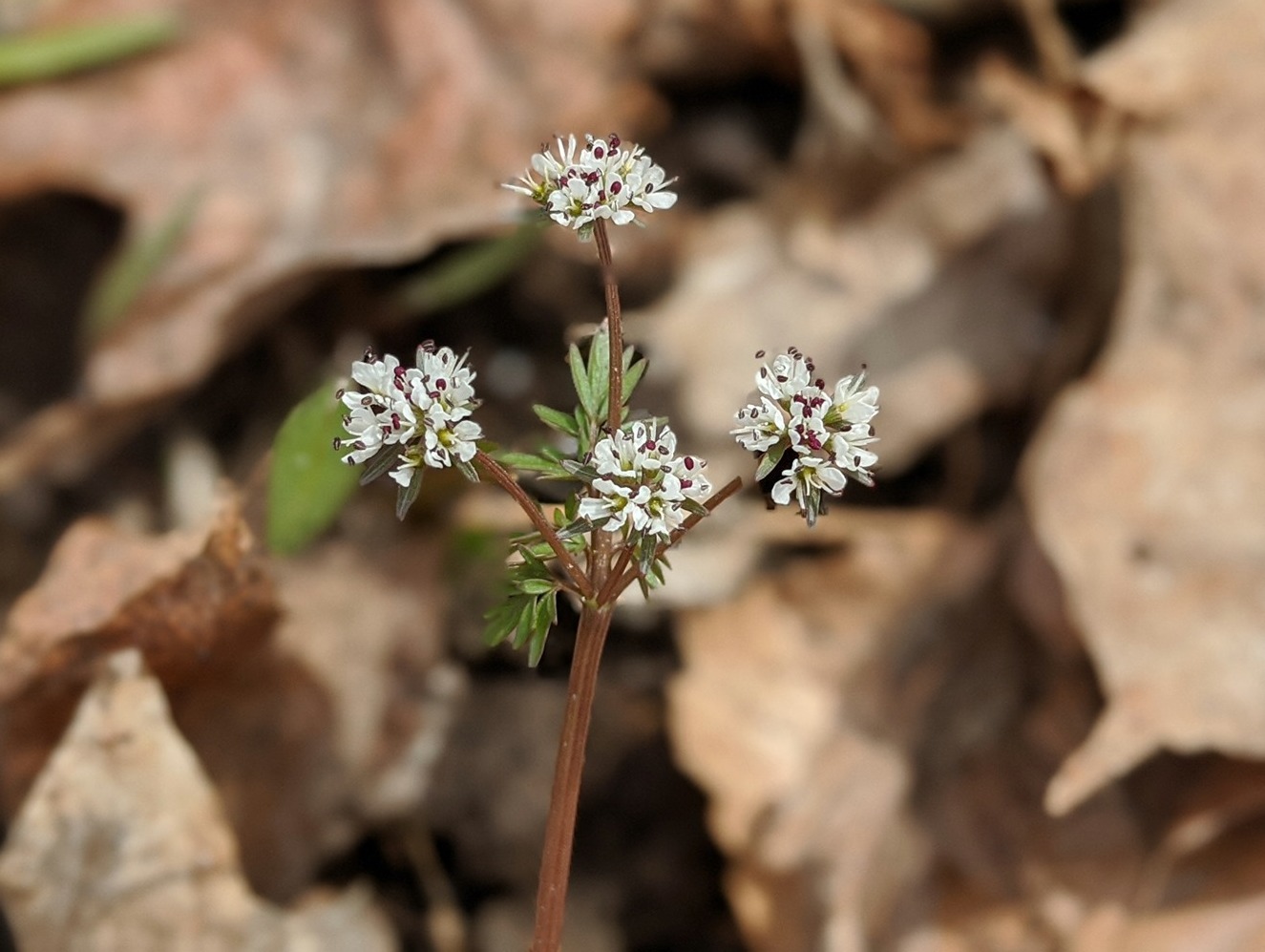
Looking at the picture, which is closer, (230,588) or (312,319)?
(230,588)

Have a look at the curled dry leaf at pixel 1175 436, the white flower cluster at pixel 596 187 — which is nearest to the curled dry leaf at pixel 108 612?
the white flower cluster at pixel 596 187

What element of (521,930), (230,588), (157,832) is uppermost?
(230,588)

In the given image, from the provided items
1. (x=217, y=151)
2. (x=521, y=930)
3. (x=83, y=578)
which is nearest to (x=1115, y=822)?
(x=521, y=930)

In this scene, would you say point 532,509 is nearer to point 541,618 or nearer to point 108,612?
point 541,618

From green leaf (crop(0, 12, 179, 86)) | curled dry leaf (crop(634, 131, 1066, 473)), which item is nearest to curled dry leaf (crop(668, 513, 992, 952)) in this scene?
curled dry leaf (crop(634, 131, 1066, 473))

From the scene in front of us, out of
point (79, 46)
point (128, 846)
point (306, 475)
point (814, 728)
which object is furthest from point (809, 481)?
point (79, 46)

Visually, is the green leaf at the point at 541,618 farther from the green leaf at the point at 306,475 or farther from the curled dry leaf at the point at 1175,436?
the curled dry leaf at the point at 1175,436

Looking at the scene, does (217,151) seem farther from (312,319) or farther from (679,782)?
(679,782)
